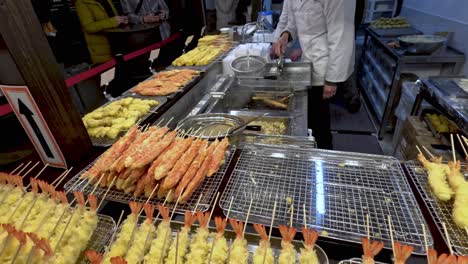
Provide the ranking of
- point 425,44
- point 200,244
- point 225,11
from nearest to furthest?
point 200,244 → point 425,44 → point 225,11

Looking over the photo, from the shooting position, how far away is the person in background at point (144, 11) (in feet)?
23.3

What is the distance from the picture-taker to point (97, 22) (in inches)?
243

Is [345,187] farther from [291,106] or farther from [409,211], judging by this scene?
[291,106]

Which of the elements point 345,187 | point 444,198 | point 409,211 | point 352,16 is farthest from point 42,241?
point 352,16

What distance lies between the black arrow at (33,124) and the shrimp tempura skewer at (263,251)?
1.73 meters

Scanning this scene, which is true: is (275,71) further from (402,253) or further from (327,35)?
(402,253)

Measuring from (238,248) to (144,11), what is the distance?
8.06m

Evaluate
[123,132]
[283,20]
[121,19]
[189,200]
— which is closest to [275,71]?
[283,20]

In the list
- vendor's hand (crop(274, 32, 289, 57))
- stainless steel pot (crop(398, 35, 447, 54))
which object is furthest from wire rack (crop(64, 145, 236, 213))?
stainless steel pot (crop(398, 35, 447, 54))

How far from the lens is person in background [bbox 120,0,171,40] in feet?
23.3

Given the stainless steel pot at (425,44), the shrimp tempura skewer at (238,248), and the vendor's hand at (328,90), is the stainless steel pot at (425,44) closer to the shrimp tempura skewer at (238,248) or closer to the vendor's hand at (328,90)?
the vendor's hand at (328,90)

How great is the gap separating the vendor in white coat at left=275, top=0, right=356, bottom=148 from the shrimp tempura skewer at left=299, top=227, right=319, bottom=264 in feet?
10.4

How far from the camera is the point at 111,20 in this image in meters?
6.35

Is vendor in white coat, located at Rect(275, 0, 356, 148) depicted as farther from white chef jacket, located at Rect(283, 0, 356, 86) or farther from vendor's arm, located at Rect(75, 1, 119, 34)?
vendor's arm, located at Rect(75, 1, 119, 34)
